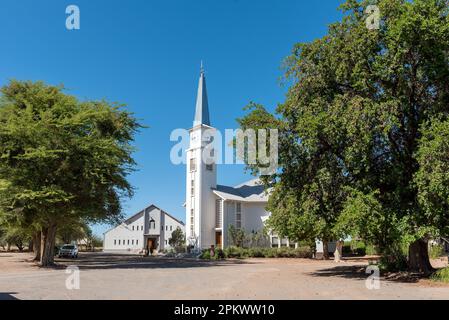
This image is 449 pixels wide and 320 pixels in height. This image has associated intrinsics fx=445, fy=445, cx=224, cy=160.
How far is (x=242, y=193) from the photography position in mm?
61438

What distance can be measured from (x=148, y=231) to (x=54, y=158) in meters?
41.6

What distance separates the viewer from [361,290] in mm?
16359

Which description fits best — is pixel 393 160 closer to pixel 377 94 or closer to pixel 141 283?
pixel 377 94

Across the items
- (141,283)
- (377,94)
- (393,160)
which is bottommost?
(141,283)

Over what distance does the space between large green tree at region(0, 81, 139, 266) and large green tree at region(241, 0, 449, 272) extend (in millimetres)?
12189

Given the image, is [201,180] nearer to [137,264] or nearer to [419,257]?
[137,264]

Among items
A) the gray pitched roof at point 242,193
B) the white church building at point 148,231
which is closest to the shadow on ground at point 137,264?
the gray pitched roof at point 242,193

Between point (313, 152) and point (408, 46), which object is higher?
point (408, 46)

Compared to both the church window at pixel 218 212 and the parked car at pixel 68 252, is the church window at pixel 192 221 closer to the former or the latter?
Result: the church window at pixel 218 212

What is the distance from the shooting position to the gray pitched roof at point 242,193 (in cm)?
5648

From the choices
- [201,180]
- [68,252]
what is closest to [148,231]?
[201,180]
